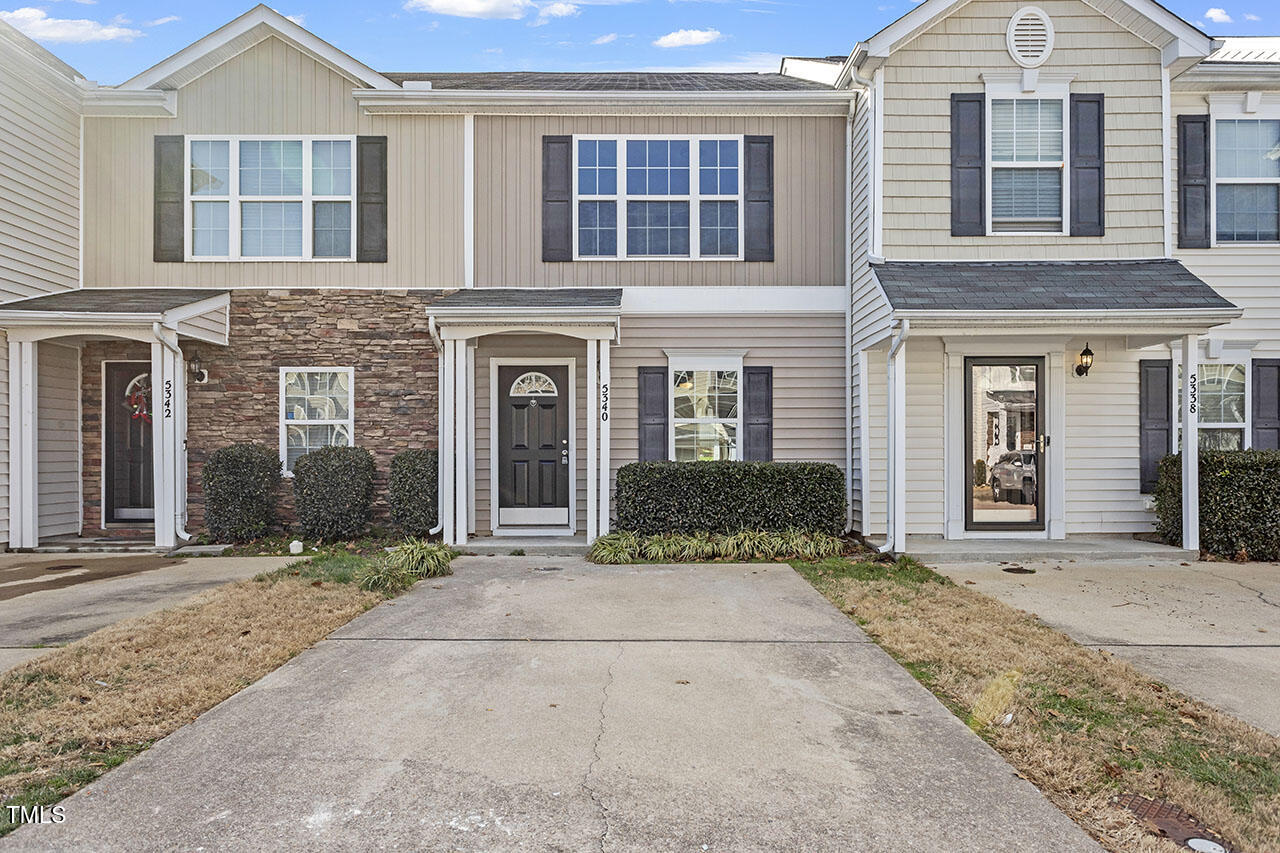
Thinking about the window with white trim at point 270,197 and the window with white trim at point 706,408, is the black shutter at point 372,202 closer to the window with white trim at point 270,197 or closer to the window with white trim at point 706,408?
the window with white trim at point 270,197

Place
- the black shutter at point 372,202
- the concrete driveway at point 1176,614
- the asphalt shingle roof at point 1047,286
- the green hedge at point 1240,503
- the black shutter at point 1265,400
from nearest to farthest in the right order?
the concrete driveway at point 1176,614
the asphalt shingle roof at point 1047,286
the green hedge at point 1240,503
the black shutter at point 1265,400
the black shutter at point 372,202

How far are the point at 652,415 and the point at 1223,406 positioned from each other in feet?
22.6

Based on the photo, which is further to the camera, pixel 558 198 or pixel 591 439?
pixel 558 198

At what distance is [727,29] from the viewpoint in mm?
12922

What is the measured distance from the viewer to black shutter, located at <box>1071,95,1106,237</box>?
28.3ft

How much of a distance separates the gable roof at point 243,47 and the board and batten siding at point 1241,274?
9.55 meters

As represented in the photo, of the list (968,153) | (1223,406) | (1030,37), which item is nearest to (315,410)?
(968,153)

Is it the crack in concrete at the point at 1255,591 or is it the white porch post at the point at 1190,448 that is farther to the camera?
the white porch post at the point at 1190,448

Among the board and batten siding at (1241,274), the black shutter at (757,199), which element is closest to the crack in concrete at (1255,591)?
the board and batten siding at (1241,274)

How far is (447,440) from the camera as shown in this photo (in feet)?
29.2

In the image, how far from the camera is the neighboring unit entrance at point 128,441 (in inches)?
376

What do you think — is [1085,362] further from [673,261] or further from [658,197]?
[658,197]

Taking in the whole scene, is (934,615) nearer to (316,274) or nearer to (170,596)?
(170,596)

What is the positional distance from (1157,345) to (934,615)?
5.72m
